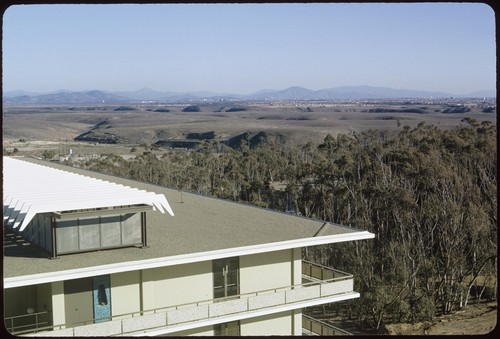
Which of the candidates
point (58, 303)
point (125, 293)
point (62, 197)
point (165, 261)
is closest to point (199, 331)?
point (125, 293)

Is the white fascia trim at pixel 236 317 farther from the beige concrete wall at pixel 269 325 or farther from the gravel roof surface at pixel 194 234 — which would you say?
the gravel roof surface at pixel 194 234

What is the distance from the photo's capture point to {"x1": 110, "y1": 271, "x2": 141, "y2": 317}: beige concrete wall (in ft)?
39.5

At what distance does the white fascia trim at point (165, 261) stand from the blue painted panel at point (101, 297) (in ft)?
2.74

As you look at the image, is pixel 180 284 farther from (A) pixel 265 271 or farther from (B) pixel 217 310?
(A) pixel 265 271

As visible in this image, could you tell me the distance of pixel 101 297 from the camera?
1192 centimetres

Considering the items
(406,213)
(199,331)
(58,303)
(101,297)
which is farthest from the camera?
(406,213)

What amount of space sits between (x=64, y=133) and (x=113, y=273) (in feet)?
366

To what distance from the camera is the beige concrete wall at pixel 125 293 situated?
12.0 meters

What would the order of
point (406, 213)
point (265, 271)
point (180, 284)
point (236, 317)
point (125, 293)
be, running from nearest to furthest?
point (125, 293), point (236, 317), point (180, 284), point (265, 271), point (406, 213)

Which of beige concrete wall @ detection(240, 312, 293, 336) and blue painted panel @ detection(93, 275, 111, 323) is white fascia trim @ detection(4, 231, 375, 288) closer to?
blue painted panel @ detection(93, 275, 111, 323)

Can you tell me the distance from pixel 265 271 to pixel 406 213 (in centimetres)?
1522

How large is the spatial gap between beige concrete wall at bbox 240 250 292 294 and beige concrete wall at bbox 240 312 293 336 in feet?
1.97

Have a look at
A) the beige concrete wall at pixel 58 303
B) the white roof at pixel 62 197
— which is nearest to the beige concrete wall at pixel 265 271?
the white roof at pixel 62 197

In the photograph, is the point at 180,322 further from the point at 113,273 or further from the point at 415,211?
the point at 415,211
